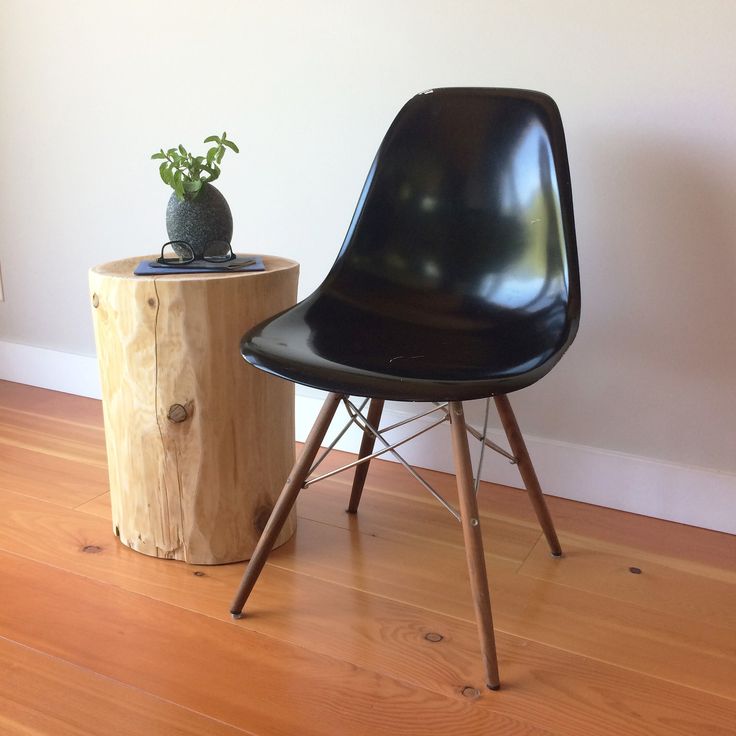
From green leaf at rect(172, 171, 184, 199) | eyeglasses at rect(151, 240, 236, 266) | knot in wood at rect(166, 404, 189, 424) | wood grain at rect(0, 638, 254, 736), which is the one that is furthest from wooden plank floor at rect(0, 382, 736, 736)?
green leaf at rect(172, 171, 184, 199)

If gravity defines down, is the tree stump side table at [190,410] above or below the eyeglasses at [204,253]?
below

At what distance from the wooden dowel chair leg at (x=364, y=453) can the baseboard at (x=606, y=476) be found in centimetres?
26

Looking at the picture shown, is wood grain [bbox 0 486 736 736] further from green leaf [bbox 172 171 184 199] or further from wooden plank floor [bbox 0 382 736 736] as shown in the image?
green leaf [bbox 172 171 184 199]

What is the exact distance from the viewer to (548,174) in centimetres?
142

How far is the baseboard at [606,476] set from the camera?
66.0 inches

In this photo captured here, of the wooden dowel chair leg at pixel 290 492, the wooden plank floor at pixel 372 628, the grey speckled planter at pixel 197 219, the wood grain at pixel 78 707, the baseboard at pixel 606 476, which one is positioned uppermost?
the grey speckled planter at pixel 197 219

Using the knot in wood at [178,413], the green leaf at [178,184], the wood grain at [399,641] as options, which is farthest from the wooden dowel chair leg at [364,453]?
the green leaf at [178,184]

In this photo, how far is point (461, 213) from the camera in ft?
5.01

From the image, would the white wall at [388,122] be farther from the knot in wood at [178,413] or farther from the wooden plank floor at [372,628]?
the knot in wood at [178,413]

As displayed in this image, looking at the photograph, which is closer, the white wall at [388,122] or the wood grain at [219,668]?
the wood grain at [219,668]

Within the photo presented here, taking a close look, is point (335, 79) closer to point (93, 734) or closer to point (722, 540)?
point (722, 540)

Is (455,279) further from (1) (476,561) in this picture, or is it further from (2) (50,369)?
(2) (50,369)

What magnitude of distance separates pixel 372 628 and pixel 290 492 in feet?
0.86

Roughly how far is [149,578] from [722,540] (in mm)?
1111
